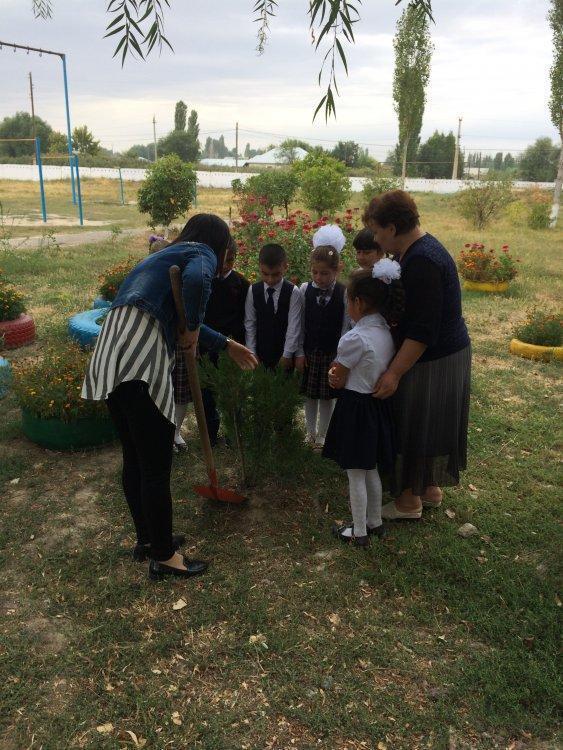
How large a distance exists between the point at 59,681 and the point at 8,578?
77 centimetres

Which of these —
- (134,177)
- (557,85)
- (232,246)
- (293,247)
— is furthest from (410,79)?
(232,246)

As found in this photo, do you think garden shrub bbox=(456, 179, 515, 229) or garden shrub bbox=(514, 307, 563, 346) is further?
garden shrub bbox=(456, 179, 515, 229)

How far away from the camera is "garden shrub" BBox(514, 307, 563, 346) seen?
6586mm

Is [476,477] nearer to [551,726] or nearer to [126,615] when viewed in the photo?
[551,726]

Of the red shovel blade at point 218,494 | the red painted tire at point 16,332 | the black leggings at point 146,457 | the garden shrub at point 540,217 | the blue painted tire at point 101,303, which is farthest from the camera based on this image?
the garden shrub at point 540,217

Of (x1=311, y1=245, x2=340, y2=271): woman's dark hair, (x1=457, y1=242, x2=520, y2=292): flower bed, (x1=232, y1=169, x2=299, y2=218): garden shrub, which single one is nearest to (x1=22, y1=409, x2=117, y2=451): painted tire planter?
(x1=311, y1=245, x2=340, y2=271): woman's dark hair

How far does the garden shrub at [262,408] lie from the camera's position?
3.11 metres

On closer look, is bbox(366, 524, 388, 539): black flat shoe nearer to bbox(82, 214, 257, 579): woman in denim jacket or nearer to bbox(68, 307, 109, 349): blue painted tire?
bbox(82, 214, 257, 579): woman in denim jacket

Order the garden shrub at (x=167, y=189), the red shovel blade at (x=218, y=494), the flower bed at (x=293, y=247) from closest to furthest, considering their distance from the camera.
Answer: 1. the red shovel blade at (x=218, y=494)
2. the flower bed at (x=293, y=247)
3. the garden shrub at (x=167, y=189)

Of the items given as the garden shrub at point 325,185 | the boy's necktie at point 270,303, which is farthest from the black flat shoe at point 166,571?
the garden shrub at point 325,185

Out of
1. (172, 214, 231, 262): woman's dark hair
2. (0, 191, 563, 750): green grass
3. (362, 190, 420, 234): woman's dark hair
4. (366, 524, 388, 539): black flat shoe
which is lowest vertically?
(0, 191, 563, 750): green grass

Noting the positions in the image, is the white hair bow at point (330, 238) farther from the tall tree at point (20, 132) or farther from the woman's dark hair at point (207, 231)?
the tall tree at point (20, 132)

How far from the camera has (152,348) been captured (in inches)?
94.0

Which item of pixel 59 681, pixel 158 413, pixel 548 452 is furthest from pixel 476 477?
pixel 59 681
